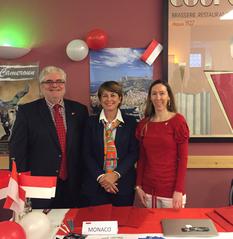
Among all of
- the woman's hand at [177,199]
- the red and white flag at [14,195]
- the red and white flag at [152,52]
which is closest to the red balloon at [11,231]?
the red and white flag at [14,195]

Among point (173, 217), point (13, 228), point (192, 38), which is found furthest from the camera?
point (192, 38)

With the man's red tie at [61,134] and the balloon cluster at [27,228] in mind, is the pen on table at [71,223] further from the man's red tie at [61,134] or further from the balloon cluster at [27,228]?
the man's red tie at [61,134]

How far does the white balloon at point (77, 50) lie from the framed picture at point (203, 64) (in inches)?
27.4

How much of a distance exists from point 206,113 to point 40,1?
1653mm

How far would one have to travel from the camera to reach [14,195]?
3.92 feet

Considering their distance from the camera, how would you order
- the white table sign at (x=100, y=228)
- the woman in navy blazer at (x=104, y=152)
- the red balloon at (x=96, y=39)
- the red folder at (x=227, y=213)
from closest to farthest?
the white table sign at (x=100, y=228), the red folder at (x=227, y=213), the woman in navy blazer at (x=104, y=152), the red balloon at (x=96, y=39)

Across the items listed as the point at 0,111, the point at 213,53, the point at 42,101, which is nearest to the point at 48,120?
the point at 42,101

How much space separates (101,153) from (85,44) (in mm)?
935

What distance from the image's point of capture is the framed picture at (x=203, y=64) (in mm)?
2588

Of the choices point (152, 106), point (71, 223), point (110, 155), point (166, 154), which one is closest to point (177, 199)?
point (166, 154)

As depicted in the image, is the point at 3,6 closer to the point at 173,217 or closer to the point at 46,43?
the point at 46,43

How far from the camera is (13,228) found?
3.51 ft

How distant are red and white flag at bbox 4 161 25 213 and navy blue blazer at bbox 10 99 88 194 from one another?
978 mm

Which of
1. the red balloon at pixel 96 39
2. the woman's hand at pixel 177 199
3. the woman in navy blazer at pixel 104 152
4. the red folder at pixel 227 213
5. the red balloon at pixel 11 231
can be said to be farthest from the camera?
the red balloon at pixel 96 39
